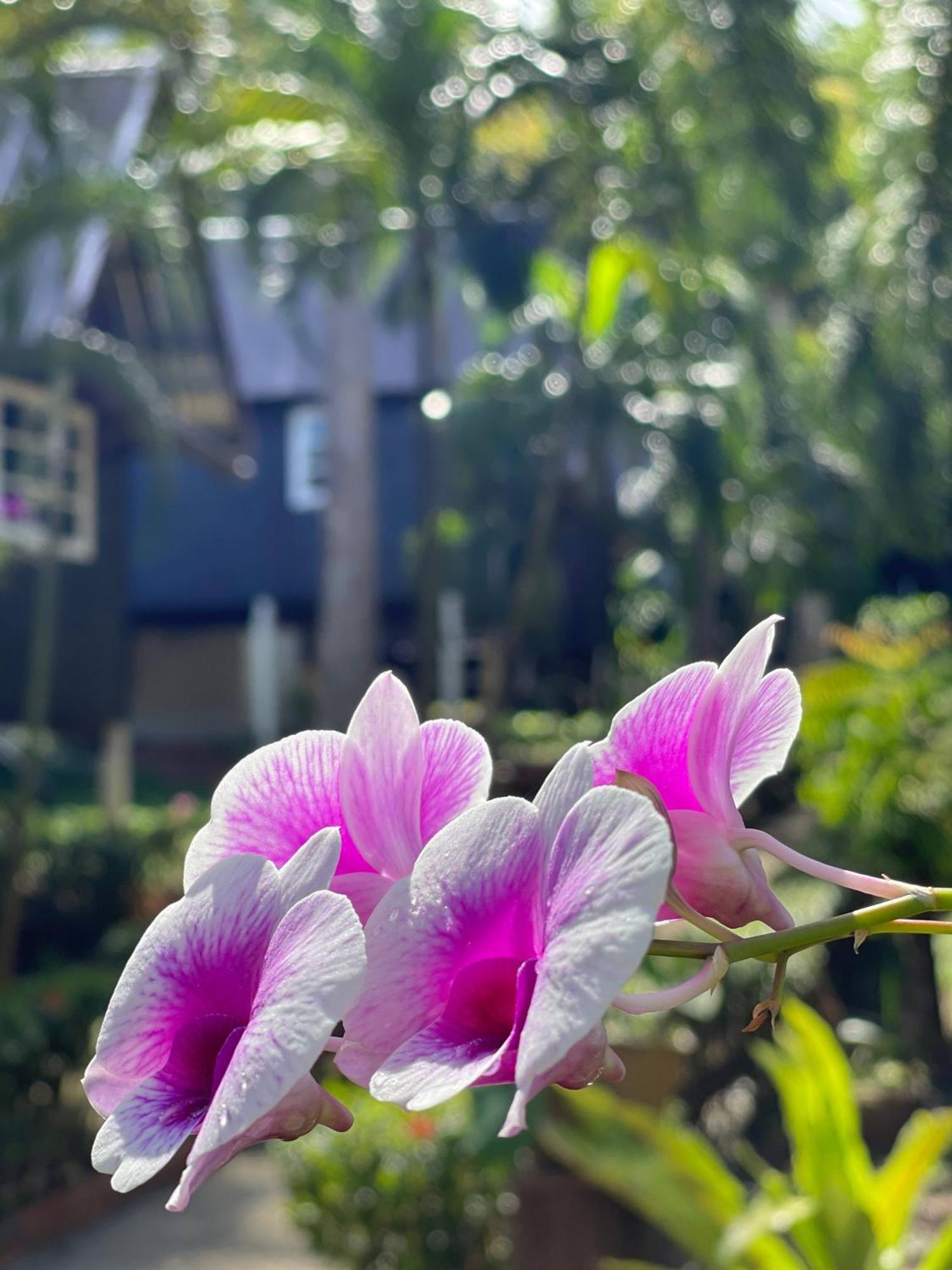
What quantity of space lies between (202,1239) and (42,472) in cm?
796

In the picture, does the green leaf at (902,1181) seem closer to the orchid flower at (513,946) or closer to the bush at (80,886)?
the orchid flower at (513,946)

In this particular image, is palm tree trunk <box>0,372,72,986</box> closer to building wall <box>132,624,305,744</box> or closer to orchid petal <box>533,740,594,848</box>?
orchid petal <box>533,740,594,848</box>

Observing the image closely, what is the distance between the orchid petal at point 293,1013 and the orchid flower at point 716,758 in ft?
0.44

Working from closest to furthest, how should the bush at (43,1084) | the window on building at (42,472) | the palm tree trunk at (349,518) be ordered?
1. the bush at (43,1084)
2. the window on building at (42,472)
3. the palm tree trunk at (349,518)

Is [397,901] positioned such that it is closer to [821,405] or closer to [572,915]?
[572,915]

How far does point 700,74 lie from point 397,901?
1359 cm

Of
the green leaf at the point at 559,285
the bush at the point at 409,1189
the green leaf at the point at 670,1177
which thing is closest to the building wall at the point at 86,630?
the green leaf at the point at 559,285

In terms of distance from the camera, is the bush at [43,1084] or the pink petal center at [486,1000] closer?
the pink petal center at [486,1000]

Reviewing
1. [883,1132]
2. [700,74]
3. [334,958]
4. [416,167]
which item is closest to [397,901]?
[334,958]

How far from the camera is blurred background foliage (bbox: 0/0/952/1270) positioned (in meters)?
5.11

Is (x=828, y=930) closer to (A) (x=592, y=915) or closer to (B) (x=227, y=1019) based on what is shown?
(A) (x=592, y=915)

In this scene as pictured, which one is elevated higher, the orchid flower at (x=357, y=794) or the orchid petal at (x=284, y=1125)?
the orchid flower at (x=357, y=794)

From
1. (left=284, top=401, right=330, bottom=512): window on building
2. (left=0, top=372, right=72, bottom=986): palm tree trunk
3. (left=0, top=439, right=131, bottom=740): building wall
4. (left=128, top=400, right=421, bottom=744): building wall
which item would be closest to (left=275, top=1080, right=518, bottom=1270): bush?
(left=0, top=372, right=72, bottom=986): palm tree trunk

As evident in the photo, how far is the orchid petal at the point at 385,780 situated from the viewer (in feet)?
1.64
